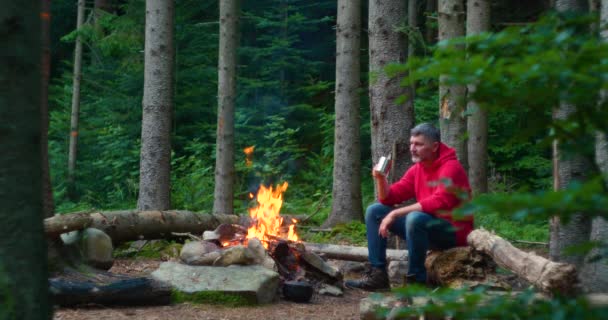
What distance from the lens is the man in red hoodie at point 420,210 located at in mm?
6859

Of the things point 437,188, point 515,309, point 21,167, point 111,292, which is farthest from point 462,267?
point 515,309

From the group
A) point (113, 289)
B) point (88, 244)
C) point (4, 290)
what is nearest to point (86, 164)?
point (88, 244)

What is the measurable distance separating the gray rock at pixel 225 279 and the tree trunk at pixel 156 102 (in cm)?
432

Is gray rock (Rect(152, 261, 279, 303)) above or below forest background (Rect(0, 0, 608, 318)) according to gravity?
below

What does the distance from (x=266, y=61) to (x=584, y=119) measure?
64.1 feet

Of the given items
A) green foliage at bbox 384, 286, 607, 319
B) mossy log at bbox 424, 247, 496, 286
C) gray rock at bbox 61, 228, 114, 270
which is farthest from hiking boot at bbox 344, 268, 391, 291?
green foliage at bbox 384, 286, 607, 319

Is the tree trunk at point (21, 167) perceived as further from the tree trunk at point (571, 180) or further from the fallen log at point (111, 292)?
the tree trunk at point (571, 180)

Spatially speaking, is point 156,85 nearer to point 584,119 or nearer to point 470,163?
point 470,163

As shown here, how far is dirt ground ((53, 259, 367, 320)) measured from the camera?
249 inches

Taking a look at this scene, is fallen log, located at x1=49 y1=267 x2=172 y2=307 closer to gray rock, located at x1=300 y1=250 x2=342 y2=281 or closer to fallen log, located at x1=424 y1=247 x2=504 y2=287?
gray rock, located at x1=300 y1=250 x2=342 y2=281

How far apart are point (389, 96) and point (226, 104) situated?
231 inches

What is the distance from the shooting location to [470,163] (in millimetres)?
13391

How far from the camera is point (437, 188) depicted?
6992 mm

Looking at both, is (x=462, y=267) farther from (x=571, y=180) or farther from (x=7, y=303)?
(x=7, y=303)
